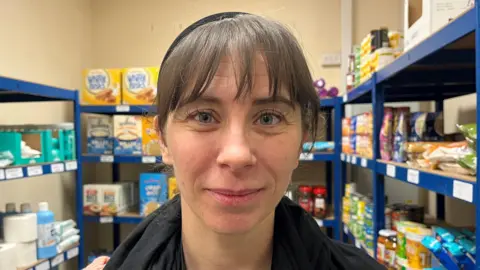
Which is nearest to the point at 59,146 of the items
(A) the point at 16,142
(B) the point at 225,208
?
(A) the point at 16,142

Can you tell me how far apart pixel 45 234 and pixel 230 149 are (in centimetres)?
187

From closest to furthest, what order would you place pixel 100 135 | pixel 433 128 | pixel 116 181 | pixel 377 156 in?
pixel 433 128 < pixel 377 156 < pixel 100 135 < pixel 116 181

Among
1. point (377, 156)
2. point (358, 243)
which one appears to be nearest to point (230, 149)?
point (377, 156)

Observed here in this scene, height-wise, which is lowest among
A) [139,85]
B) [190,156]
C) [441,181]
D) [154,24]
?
[441,181]

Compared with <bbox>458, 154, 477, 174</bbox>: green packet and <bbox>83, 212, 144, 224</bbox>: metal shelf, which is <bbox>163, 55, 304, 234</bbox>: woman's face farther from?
<bbox>83, 212, 144, 224</bbox>: metal shelf

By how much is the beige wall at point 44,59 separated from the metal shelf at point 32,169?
54 cm

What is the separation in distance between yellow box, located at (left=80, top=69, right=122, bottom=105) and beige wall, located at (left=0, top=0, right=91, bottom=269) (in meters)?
0.29

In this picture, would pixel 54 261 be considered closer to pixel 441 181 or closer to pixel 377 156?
pixel 377 156

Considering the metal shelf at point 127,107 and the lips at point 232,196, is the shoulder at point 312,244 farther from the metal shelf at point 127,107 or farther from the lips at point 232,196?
the metal shelf at point 127,107

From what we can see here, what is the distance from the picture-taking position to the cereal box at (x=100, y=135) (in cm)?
329

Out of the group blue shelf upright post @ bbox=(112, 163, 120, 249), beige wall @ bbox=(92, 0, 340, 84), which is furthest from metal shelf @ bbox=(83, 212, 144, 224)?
beige wall @ bbox=(92, 0, 340, 84)

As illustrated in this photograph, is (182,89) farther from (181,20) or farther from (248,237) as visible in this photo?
(181,20)

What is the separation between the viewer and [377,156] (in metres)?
1.97

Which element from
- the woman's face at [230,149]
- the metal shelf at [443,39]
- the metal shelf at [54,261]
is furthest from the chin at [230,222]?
the metal shelf at [54,261]
